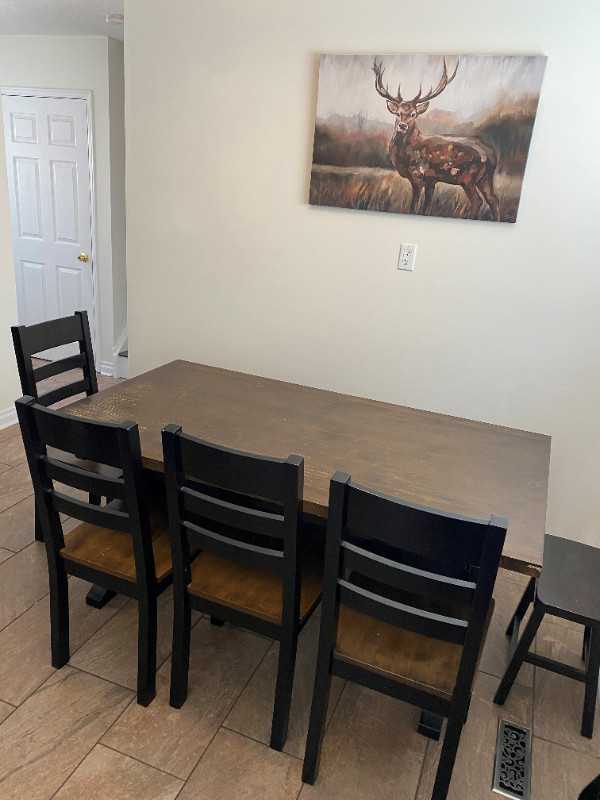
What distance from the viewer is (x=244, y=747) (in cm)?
164

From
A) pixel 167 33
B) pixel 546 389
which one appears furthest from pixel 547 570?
pixel 167 33

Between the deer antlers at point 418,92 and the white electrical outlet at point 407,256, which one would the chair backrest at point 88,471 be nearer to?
the white electrical outlet at point 407,256

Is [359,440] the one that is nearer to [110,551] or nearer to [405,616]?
[405,616]

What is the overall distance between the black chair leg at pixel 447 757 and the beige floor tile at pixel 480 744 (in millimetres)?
122

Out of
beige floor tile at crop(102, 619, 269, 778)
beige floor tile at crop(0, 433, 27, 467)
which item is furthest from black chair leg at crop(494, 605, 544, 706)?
beige floor tile at crop(0, 433, 27, 467)

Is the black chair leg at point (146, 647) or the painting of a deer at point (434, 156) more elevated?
the painting of a deer at point (434, 156)

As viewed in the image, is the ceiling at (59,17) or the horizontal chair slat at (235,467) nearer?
the horizontal chair slat at (235,467)

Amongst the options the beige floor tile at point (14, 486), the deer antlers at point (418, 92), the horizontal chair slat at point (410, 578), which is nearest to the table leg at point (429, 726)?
the horizontal chair slat at point (410, 578)

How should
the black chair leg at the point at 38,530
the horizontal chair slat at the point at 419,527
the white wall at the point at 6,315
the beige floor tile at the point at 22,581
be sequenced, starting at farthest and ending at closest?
the white wall at the point at 6,315 < the black chair leg at the point at 38,530 < the beige floor tile at the point at 22,581 < the horizontal chair slat at the point at 419,527

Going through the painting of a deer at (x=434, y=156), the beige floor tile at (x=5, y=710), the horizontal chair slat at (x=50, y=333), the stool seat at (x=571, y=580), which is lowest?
the beige floor tile at (x=5, y=710)

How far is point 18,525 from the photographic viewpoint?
254 centimetres

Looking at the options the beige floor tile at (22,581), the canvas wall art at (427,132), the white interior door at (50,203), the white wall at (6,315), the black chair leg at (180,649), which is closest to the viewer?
the black chair leg at (180,649)

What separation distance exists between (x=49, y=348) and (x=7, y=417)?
1.60 metres

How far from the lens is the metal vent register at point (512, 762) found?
1585 millimetres
